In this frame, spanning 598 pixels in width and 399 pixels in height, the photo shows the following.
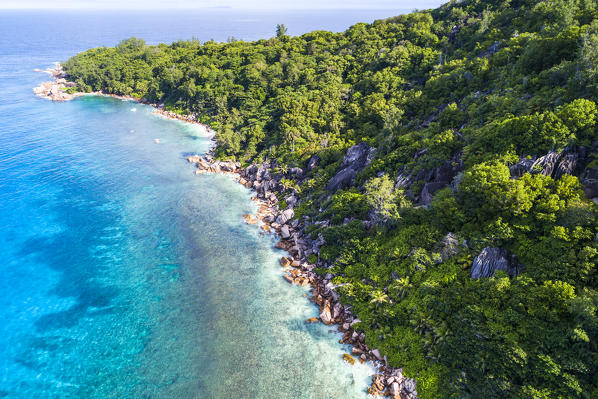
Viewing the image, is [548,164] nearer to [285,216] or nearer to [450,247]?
[450,247]

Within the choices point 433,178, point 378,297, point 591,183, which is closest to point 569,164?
point 591,183

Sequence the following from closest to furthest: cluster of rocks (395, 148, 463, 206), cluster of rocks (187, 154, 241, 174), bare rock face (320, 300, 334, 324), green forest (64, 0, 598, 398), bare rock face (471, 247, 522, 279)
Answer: green forest (64, 0, 598, 398) < bare rock face (471, 247, 522, 279) < bare rock face (320, 300, 334, 324) < cluster of rocks (395, 148, 463, 206) < cluster of rocks (187, 154, 241, 174)

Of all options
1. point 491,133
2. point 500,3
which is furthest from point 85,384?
point 500,3

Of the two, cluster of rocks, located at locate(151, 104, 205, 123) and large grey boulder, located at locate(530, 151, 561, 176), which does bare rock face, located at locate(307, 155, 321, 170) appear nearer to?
large grey boulder, located at locate(530, 151, 561, 176)

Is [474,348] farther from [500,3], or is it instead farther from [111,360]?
[500,3]

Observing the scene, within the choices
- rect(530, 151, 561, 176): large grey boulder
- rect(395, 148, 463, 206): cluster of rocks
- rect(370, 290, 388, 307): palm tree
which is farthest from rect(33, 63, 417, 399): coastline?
rect(530, 151, 561, 176): large grey boulder

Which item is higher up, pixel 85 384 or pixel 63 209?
pixel 63 209
